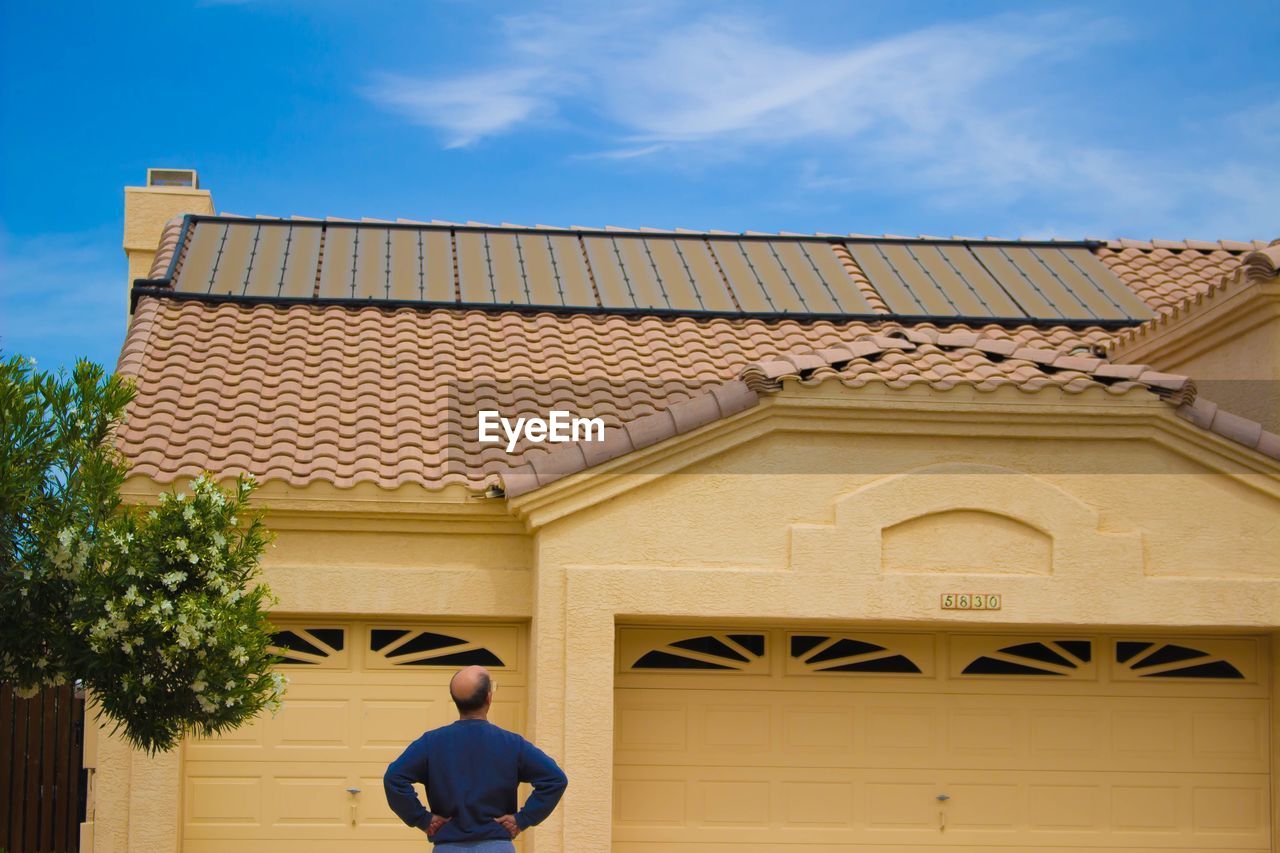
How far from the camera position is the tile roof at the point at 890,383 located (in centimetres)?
1158

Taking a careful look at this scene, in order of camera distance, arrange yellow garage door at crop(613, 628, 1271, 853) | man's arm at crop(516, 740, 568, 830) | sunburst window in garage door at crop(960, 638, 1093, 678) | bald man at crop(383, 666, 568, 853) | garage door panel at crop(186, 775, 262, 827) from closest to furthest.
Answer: bald man at crop(383, 666, 568, 853)
man's arm at crop(516, 740, 568, 830)
garage door panel at crop(186, 775, 262, 827)
yellow garage door at crop(613, 628, 1271, 853)
sunburst window in garage door at crop(960, 638, 1093, 678)

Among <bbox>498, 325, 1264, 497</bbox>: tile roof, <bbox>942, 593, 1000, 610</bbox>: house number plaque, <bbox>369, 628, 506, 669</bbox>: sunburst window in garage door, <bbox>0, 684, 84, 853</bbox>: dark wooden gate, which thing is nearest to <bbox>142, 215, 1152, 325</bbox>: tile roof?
<bbox>498, 325, 1264, 497</bbox>: tile roof

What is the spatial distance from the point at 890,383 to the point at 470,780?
18.6ft

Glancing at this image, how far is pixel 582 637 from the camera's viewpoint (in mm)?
11555

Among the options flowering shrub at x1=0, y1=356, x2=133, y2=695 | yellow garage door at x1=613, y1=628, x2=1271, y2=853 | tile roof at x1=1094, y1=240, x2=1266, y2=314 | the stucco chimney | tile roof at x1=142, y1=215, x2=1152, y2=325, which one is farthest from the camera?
the stucco chimney

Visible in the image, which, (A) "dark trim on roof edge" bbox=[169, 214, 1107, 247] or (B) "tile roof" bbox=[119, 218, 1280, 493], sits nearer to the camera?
(B) "tile roof" bbox=[119, 218, 1280, 493]

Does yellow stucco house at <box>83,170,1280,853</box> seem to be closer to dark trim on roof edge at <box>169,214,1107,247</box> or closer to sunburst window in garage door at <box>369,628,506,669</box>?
sunburst window in garage door at <box>369,628,506,669</box>

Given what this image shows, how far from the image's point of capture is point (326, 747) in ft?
40.4

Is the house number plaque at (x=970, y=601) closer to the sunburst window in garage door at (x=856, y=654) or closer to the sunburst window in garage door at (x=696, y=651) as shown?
the sunburst window in garage door at (x=856, y=654)

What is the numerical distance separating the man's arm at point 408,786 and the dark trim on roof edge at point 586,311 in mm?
9248

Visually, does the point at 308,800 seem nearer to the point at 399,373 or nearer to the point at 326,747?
Answer: the point at 326,747

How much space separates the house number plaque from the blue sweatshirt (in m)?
5.23

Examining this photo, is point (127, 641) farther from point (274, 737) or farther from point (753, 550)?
point (753, 550)

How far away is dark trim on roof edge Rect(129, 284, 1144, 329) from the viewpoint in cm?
1583
